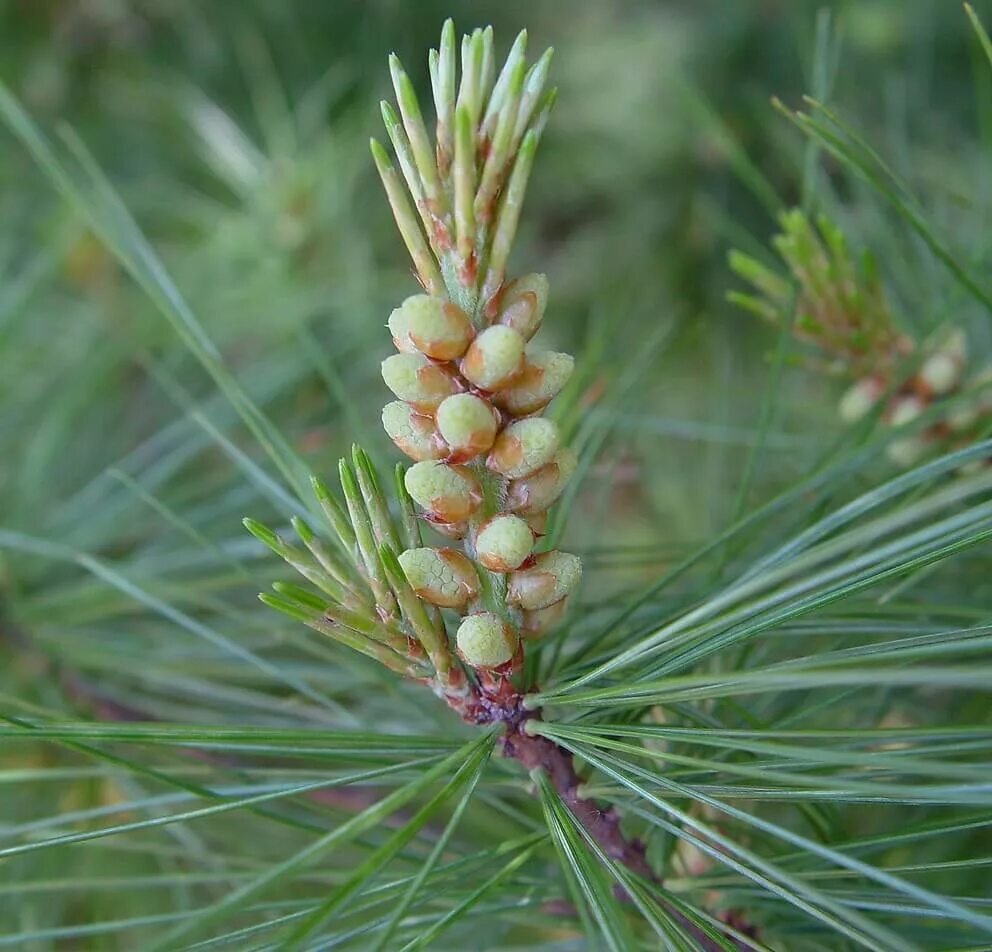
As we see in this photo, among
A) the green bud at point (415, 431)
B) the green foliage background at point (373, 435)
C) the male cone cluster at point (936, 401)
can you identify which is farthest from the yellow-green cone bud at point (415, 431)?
the male cone cluster at point (936, 401)

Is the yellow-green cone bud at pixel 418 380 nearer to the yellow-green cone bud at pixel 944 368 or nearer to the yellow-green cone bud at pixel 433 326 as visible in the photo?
the yellow-green cone bud at pixel 433 326

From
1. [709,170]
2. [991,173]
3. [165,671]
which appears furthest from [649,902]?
[709,170]

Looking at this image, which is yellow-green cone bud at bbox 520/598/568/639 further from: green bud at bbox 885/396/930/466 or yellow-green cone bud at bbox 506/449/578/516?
green bud at bbox 885/396/930/466

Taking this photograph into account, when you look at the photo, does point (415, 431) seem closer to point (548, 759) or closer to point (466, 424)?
point (466, 424)

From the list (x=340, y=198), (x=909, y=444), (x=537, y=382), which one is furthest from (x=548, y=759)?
(x=340, y=198)

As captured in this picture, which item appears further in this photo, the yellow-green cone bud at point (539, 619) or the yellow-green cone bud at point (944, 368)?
the yellow-green cone bud at point (944, 368)

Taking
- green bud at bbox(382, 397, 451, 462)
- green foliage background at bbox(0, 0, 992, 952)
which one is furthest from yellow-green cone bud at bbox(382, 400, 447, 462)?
green foliage background at bbox(0, 0, 992, 952)

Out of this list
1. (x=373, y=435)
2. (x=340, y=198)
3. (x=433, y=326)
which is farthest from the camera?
(x=340, y=198)
